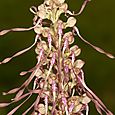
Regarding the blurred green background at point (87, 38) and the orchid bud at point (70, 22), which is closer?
the orchid bud at point (70, 22)

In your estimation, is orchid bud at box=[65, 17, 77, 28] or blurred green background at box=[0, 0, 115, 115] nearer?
orchid bud at box=[65, 17, 77, 28]

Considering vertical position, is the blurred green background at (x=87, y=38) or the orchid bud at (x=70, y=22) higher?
the blurred green background at (x=87, y=38)

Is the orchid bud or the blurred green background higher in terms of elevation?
the blurred green background

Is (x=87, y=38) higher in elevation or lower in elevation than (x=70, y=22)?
higher

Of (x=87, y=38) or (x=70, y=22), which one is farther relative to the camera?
(x=87, y=38)

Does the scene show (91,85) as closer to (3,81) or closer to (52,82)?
(3,81)

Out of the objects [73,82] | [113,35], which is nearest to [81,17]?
[113,35]

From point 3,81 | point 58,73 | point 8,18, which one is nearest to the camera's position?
point 58,73

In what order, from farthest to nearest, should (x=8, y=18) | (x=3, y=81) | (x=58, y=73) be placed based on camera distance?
(x=8, y=18) < (x=3, y=81) < (x=58, y=73)
